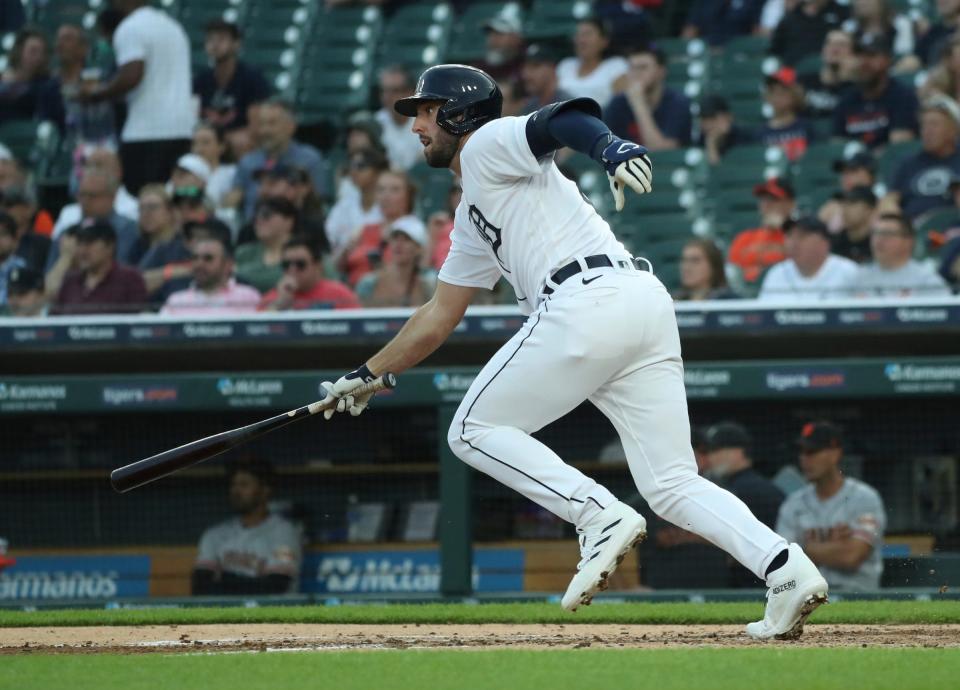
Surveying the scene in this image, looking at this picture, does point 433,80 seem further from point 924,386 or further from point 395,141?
point 395,141

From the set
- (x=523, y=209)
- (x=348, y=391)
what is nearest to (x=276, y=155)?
(x=348, y=391)

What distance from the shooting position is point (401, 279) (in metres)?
8.18

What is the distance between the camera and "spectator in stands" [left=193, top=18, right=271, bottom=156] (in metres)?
10.7

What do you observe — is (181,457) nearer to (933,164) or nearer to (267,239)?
(267,239)

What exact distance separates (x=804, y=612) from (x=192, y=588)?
436 cm

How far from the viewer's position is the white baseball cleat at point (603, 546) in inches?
160

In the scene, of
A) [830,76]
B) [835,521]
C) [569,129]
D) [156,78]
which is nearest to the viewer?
[569,129]

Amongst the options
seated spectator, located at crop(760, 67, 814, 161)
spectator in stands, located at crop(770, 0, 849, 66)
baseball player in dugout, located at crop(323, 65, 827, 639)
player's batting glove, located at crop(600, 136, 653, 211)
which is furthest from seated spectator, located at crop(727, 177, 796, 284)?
player's batting glove, located at crop(600, 136, 653, 211)

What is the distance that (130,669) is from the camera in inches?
161

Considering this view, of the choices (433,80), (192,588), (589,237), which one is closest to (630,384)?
(589,237)

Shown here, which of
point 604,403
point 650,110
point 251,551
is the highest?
point 650,110

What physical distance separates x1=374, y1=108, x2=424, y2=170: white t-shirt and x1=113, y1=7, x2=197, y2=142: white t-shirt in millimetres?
1380

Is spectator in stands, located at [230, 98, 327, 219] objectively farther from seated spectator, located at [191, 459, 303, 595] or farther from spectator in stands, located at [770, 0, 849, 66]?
spectator in stands, located at [770, 0, 849, 66]

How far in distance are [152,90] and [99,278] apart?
230cm
